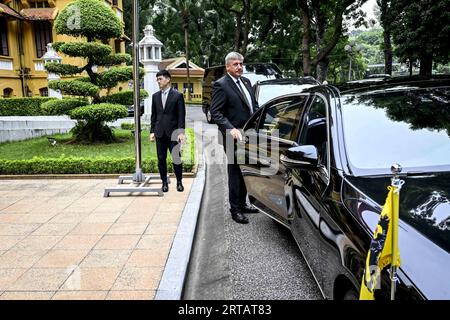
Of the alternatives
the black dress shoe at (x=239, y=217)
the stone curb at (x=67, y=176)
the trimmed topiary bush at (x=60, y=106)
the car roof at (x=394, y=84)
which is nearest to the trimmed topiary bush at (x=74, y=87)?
the trimmed topiary bush at (x=60, y=106)

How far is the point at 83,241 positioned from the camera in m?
4.36

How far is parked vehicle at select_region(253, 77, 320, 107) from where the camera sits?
29.0 feet

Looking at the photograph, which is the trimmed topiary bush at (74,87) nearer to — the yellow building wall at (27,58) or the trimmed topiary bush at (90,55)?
the trimmed topiary bush at (90,55)

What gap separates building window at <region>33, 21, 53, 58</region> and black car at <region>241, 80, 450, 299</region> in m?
21.0

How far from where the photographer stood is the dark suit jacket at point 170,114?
595cm

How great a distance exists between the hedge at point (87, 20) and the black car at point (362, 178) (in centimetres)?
751

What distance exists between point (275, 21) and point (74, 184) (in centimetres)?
2962

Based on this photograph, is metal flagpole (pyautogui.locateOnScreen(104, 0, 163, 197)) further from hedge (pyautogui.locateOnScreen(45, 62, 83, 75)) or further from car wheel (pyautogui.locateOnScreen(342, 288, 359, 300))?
hedge (pyautogui.locateOnScreen(45, 62, 83, 75))

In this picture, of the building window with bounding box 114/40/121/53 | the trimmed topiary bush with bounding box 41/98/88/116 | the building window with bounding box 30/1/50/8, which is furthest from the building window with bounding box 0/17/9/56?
the trimmed topiary bush with bounding box 41/98/88/116

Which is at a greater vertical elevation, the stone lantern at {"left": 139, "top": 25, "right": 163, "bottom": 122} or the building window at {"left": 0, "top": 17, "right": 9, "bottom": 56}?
the building window at {"left": 0, "top": 17, "right": 9, "bottom": 56}

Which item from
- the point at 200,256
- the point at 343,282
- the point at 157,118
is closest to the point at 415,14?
the point at 157,118

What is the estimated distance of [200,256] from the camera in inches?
165

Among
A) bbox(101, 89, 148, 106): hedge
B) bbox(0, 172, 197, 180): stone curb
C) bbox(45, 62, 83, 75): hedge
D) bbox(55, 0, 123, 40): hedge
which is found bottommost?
bbox(0, 172, 197, 180): stone curb

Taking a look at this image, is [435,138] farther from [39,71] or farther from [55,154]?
[39,71]
